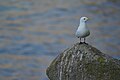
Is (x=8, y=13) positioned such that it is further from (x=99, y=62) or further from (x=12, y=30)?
(x=99, y=62)

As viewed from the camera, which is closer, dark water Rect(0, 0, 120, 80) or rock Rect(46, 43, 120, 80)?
rock Rect(46, 43, 120, 80)

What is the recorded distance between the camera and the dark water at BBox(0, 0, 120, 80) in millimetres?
18078

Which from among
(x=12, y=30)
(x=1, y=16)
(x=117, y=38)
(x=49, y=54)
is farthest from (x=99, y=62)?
(x=1, y=16)

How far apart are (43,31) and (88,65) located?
45.0ft

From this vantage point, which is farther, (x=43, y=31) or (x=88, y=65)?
(x=43, y=31)

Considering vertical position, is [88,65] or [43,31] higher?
[43,31]

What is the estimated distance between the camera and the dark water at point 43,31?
18.1 meters

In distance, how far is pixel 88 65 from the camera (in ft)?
27.1

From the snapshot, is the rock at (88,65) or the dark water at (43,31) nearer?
the rock at (88,65)

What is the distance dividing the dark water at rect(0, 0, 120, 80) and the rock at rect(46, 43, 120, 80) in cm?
734

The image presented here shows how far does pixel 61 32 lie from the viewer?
71.2 ft

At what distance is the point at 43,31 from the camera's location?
2188 cm

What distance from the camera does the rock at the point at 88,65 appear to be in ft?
27.0

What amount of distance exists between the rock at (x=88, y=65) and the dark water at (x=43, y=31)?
289 inches
